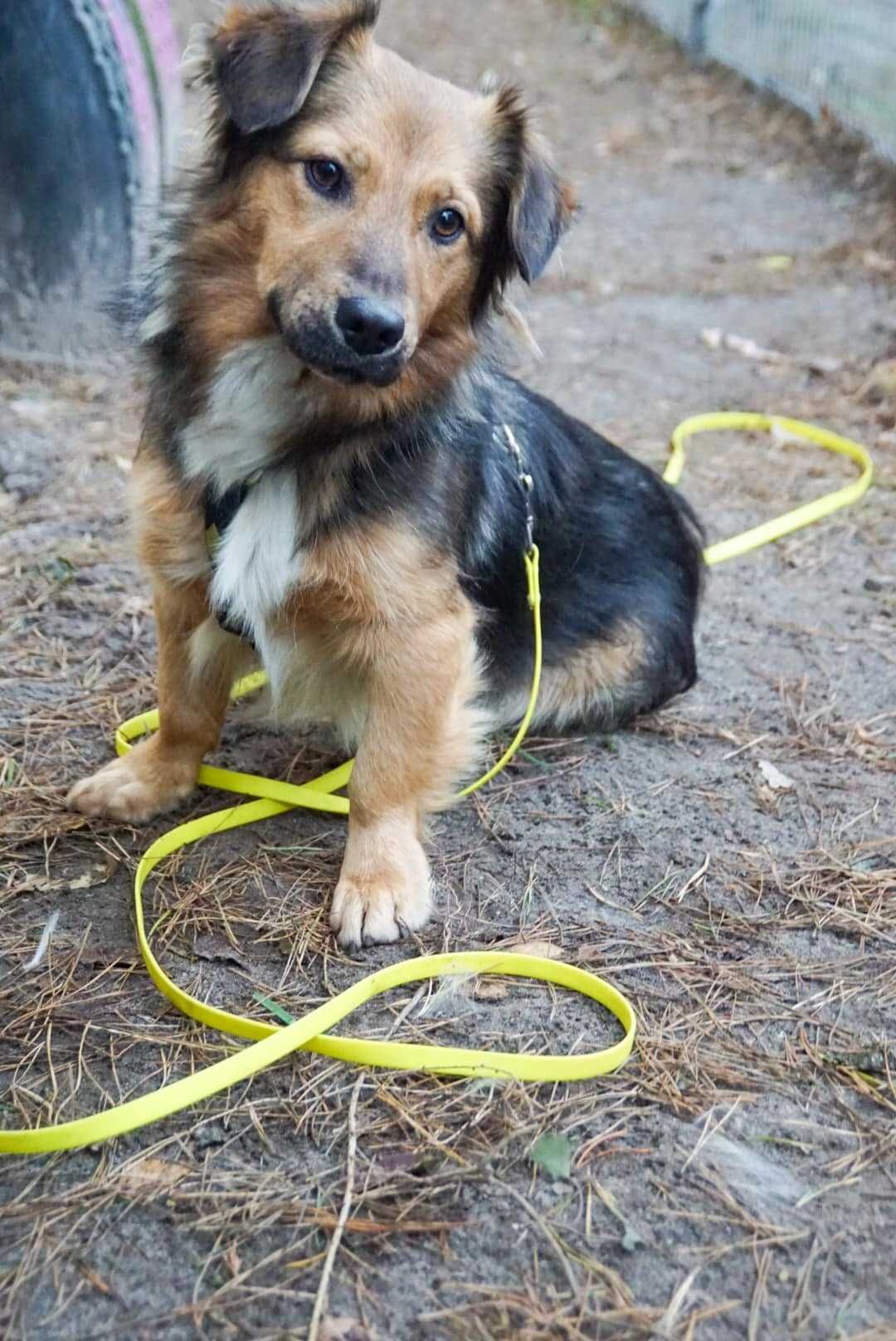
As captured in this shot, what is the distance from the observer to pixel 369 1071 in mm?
2592

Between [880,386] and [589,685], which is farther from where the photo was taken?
[880,386]

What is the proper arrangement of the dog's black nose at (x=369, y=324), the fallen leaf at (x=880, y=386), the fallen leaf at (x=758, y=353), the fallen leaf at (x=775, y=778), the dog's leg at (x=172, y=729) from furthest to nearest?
1. the fallen leaf at (x=758, y=353)
2. the fallen leaf at (x=880, y=386)
3. the fallen leaf at (x=775, y=778)
4. the dog's leg at (x=172, y=729)
5. the dog's black nose at (x=369, y=324)

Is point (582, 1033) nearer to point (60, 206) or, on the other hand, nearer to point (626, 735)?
point (626, 735)

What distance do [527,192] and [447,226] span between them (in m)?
0.25

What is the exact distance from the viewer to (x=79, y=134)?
5629 mm

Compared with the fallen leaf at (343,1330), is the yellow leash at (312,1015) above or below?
below

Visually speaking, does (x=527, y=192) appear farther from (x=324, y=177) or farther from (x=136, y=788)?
(x=136, y=788)

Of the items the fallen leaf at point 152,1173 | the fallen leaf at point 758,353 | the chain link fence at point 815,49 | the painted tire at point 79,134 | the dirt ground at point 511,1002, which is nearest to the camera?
the dirt ground at point 511,1002

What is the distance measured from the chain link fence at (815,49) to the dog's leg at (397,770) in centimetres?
813

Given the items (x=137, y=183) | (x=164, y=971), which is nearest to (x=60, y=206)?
(x=137, y=183)

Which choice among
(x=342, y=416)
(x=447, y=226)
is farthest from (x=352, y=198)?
(x=342, y=416)

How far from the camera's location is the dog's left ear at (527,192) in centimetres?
307

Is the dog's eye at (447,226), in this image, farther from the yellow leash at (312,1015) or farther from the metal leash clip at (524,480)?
the yellow leash at (312,1015)

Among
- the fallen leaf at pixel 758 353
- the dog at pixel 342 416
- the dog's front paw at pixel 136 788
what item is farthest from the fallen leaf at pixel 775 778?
the fallen leaf at pixel 758 353
